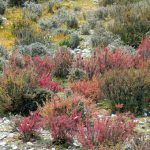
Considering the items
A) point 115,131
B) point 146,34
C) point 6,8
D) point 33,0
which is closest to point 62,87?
point 115,131

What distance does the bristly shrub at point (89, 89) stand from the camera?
9680mm

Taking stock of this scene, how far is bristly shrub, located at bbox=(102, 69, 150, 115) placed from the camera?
921cm

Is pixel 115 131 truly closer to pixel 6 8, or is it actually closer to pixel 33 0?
pixel 6 8

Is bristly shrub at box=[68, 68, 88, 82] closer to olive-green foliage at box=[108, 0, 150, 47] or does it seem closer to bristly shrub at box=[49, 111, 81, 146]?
bristly shrub at box=[49, 111, 81, 146]

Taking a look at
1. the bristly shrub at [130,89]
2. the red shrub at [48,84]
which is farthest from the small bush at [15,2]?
the bristly shrub at [130,89]

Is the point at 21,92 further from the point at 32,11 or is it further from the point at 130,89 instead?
the point at 32,11

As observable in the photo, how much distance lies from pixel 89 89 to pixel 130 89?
0.92 m

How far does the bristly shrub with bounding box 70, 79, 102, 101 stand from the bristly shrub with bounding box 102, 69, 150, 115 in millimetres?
272

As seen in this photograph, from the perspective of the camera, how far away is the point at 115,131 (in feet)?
23.6

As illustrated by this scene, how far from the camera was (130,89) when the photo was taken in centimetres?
930

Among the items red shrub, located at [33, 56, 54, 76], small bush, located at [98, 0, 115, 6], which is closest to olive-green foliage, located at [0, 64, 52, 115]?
red shrub, located at [33, 56, 54, 76]

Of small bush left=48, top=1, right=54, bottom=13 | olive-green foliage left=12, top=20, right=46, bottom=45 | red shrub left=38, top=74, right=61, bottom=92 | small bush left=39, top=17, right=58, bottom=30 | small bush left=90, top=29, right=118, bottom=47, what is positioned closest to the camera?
red shrub left=38, top=74, right=61, bottom=92

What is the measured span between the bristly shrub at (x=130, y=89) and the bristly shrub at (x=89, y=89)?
10.7 inches

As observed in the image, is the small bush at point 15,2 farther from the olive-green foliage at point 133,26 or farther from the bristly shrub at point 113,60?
the bristly shrub at point 113,60
